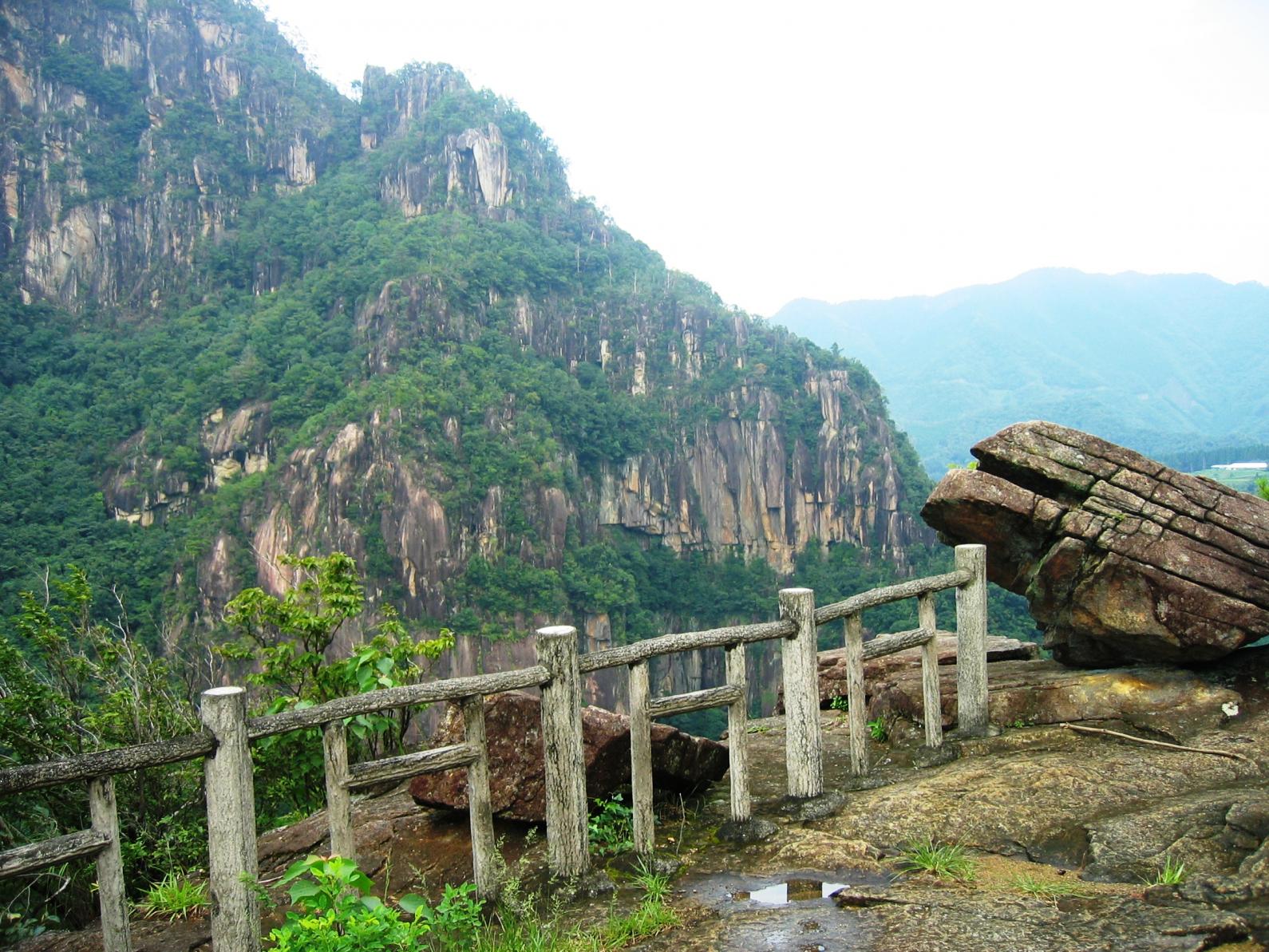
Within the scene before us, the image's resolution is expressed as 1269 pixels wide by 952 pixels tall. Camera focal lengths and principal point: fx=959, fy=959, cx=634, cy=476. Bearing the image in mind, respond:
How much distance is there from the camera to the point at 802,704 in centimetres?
→ 496

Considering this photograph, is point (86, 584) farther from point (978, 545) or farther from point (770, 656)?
point (770, 656)

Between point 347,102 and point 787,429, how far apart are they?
54422mm

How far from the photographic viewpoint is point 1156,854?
4.04 metres

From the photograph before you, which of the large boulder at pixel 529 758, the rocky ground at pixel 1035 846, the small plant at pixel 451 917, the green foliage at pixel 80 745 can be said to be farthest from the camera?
the green foliage at pixel 80 745

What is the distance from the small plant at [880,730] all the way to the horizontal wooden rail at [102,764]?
4.28 meters

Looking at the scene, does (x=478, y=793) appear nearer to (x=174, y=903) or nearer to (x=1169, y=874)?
(x=174, y=903)

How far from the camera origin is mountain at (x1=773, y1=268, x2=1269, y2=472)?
5108 inches

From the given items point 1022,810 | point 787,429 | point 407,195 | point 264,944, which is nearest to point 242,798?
point 264,944

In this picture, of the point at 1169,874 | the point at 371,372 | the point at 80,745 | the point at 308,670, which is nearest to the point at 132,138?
the point at 371,372

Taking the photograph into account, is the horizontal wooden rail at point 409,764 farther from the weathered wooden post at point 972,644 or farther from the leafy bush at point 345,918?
the weathered wooden post at point 972,644

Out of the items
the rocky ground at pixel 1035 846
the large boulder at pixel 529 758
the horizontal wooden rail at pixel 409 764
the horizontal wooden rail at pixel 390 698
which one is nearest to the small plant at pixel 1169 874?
the rocky ground at pixel 1035 846

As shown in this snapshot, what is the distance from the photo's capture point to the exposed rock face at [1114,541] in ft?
18.7

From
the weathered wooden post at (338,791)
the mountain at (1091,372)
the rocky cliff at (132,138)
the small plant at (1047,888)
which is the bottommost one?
the small plant at (1047,888)

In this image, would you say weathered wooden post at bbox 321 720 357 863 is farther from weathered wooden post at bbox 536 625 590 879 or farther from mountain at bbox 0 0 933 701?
mountain at bbox 0 0 933 701
